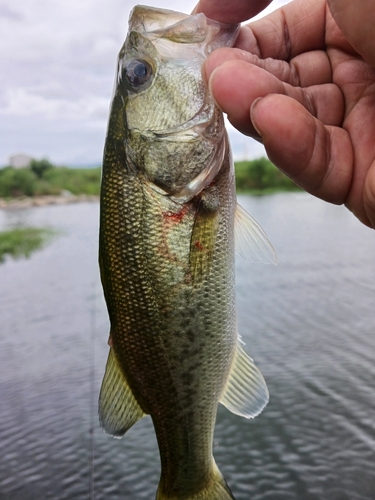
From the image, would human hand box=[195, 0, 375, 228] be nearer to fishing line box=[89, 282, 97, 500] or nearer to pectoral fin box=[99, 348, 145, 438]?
pectoral fin box=[99, 348, 145, 438]

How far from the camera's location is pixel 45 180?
2430 inches

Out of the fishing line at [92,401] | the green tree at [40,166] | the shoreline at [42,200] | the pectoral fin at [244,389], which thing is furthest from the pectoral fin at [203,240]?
the green tree at [40,166]

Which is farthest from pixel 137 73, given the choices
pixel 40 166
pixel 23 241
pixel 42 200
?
pixel 40 166

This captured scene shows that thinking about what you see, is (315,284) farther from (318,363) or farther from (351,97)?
(351,97)

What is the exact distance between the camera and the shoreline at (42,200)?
5075 cm

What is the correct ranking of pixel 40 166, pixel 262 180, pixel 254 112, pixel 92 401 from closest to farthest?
1. pixel 254 112
2. pixel 92 401
3. pixel 262 180
4. pixel 40 166

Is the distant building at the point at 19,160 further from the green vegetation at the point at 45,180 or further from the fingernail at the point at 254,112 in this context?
the fingernail at the point at 254,112

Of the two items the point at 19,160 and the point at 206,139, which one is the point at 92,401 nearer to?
the point at 206,139

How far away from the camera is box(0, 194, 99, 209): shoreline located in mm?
50750

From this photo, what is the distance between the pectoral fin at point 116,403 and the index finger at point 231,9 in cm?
148

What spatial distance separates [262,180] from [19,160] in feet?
131

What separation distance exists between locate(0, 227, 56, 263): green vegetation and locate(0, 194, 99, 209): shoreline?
80.3ft

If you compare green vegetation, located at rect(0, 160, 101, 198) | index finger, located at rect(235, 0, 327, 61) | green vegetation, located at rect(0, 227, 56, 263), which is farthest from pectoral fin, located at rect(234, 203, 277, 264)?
green vegetation, located at rect(0, 160, 101, 198)

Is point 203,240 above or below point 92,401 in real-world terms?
above
